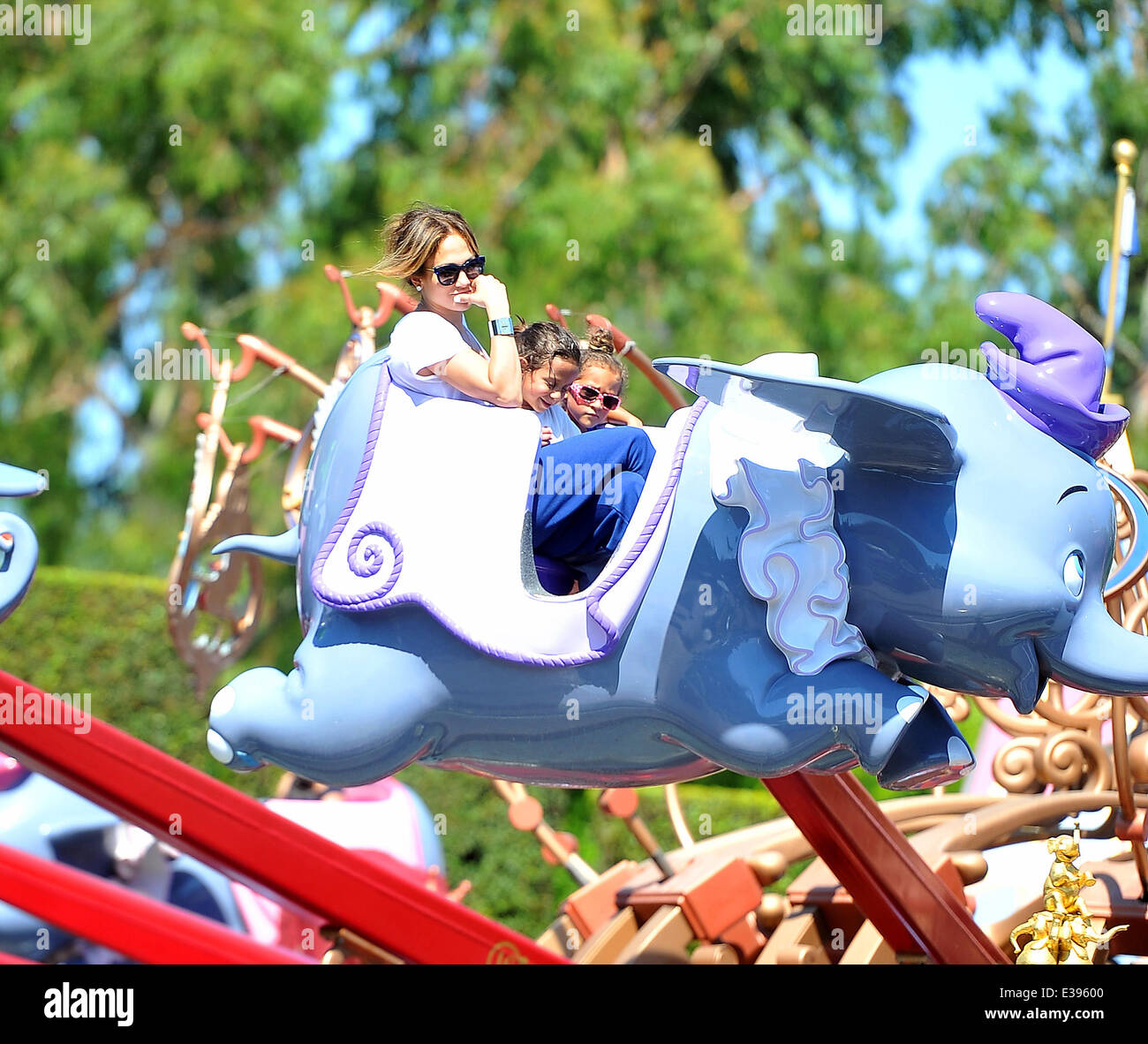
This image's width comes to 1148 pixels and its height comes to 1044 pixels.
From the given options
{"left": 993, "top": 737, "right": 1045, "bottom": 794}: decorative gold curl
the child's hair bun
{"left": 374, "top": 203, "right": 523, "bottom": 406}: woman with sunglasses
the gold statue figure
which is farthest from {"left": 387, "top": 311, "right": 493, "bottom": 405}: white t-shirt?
{"left": 993, "top": 737, "right": 1045, "bottom": 794}: decorative gold curl

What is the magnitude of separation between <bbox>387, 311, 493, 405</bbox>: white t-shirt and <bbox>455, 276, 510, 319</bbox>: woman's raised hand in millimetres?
60

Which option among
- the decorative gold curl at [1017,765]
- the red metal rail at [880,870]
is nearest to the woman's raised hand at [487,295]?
the red metal rail at [880,870]

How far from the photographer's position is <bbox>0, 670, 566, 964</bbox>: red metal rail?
287 centimetres

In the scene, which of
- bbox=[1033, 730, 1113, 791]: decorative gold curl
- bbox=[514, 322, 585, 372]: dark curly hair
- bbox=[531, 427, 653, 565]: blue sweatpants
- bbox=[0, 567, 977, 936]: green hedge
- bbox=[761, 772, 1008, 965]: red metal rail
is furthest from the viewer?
bbox=[0, 567, 977, 936]: green hedge

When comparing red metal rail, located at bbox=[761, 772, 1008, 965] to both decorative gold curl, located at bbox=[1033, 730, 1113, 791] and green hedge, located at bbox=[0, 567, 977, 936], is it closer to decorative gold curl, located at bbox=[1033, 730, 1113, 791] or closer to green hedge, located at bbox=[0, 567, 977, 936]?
decorative gold curl, located at bbox=[1033, 730, 1113, 791]

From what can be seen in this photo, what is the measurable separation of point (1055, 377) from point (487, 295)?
2.88 feet

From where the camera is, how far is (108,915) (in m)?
2.69

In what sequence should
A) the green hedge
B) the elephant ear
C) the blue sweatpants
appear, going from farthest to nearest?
1. the green hedge
2. the blue sweatpants
3. the elephant ear

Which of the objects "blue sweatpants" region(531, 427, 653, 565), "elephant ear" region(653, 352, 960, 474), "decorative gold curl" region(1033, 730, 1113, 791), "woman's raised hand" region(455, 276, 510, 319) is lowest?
"decorative gold curl" region(1033, 730, 1113, 791)

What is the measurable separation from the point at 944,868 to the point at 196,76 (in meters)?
8.17

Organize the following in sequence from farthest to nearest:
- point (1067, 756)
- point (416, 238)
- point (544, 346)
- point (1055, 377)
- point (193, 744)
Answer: point (193, 744) → point (1067, 756) → point (544, 346) → point (416, 238) → point (1055, 377)

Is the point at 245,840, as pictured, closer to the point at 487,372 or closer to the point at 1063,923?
the point at 487,372

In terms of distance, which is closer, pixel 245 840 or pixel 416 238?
pixel 416 238

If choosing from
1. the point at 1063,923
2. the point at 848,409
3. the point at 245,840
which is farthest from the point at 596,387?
the point at 1063,923
